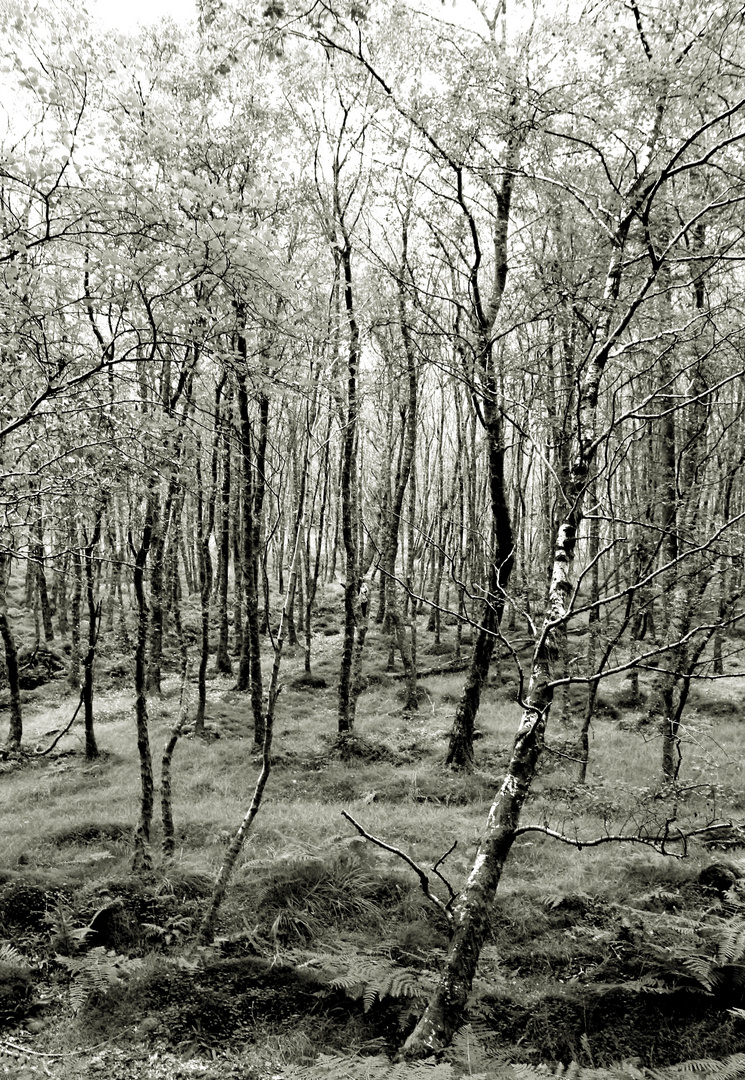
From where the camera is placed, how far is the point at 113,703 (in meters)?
15.9

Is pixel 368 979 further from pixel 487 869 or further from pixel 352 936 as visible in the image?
pixel 487 869

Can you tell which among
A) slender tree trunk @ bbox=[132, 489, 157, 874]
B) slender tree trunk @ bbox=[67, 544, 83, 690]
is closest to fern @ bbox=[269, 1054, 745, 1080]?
slender tree trunk @ bbox=[132, 489, 157, 874]

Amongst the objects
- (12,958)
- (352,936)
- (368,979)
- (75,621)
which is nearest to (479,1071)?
(368,979)

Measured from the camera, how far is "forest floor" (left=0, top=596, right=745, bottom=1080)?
3.93 m

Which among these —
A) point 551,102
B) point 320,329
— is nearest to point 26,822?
point 320,329

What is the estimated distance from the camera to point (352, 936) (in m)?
5.37

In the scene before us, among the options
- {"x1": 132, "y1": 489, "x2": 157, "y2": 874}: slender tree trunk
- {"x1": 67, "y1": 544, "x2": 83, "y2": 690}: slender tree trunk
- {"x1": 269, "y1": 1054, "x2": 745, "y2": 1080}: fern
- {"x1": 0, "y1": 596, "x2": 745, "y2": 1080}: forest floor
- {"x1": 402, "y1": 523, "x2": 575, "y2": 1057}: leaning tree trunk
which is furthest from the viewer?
{"x1": 67, "y1": 544, "x2": 83, "y2": 690}: slender tree trunk

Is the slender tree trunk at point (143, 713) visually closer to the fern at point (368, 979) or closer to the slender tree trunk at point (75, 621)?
the slender tree trunk at point (75, 621)

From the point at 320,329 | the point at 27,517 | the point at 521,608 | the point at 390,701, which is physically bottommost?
the point at 390,701

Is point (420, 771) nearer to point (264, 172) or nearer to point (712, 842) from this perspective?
point (712, 842)

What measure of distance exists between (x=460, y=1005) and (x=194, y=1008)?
2.18 metres

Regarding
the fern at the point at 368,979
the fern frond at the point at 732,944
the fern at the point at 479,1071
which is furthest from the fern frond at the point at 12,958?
the fern frond at the point at 732,944

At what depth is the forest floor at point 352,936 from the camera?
393cm

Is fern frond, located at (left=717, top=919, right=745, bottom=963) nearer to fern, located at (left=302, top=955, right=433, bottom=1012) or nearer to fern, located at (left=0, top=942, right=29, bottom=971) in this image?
fern, located at (left=302, top=955, right=433, bottom=1012)
